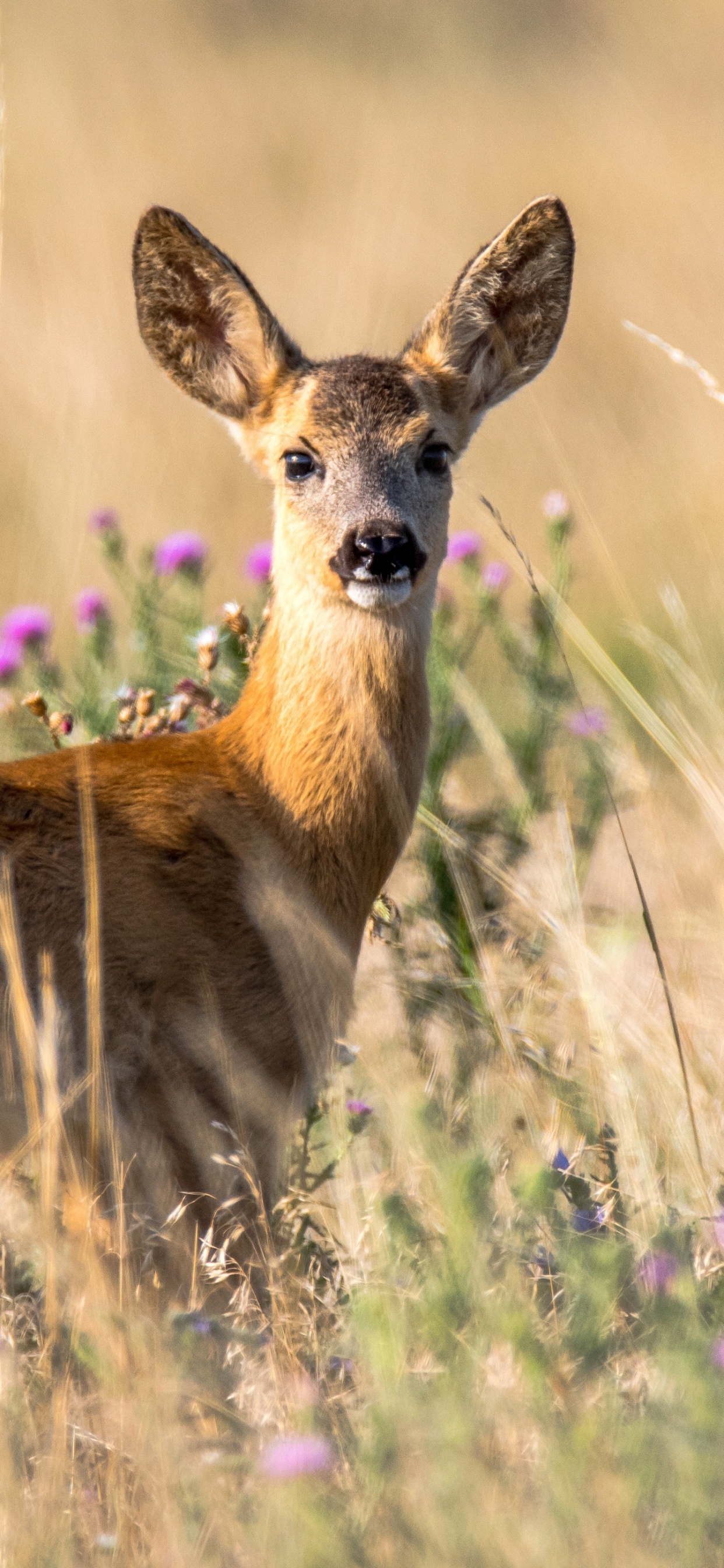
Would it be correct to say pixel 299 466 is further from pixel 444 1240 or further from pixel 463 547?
pixel 444 1240

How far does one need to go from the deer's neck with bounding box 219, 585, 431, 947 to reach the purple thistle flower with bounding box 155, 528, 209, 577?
1.09 m

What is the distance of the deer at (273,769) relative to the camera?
148 inches

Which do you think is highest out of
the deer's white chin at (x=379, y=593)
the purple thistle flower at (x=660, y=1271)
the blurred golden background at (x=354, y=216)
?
the deer's white chin at (x=379, y=593)

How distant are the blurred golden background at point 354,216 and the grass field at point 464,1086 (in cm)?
8

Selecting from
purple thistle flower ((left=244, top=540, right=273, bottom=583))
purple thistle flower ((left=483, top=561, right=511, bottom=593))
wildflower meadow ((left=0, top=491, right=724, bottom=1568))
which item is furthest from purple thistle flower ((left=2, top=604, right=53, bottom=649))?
purple thistle flower ((left=483, top=561, right=511, bottom=593))

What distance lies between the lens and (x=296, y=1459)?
2508 mm

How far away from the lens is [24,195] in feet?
48.4

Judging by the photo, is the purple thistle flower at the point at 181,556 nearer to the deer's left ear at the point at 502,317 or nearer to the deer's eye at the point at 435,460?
the deer's left ear at the point at 502,317

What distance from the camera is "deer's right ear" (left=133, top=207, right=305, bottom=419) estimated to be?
463cm

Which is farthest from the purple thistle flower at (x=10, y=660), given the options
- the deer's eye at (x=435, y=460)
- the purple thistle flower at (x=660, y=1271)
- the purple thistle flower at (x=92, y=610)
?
the purple thistle flower at (x=660, y=1271)

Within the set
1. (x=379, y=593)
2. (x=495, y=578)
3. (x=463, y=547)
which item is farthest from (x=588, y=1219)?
(x=463, y=547)

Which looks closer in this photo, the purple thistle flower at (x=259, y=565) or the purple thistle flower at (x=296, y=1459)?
the purple thistle flower at (x=296, y=1459)

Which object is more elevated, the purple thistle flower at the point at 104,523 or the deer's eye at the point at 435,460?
the deer's eye at the point at 435,460

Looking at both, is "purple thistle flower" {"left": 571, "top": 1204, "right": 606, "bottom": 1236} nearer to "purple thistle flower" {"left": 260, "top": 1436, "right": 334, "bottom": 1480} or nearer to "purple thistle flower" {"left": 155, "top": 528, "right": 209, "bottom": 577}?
"purple thistle flower" {"left": 260, "top": 1436, "right": 334, "bottom": 1480}
